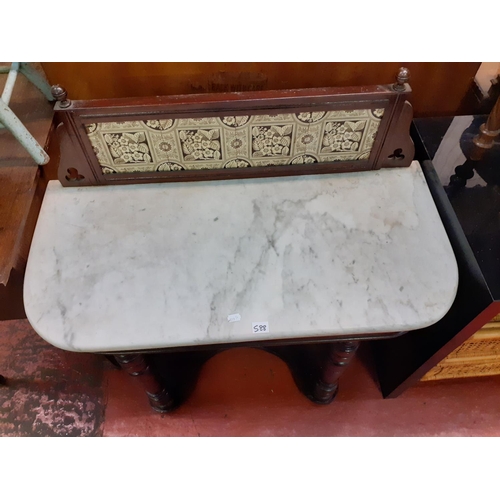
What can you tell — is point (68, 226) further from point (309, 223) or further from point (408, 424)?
point (408, 424)

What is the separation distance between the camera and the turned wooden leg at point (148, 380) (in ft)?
3.84

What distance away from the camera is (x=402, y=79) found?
104cm

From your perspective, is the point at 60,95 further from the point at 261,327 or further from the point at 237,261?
the point at 261,327

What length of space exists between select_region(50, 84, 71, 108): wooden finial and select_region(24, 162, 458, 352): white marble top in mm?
253

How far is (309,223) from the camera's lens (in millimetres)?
1163

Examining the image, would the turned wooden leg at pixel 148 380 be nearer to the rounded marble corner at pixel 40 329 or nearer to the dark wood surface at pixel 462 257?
the rounded marble corner at pixel 40 329

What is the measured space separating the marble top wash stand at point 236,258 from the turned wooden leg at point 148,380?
11mm

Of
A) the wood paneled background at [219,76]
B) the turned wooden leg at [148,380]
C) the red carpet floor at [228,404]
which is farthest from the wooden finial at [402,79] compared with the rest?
the red carpet floor at [228,404]

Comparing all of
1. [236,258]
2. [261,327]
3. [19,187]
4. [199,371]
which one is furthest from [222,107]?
[199,371]

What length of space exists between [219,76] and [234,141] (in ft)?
0.63

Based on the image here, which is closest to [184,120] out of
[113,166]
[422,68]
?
[113,166]

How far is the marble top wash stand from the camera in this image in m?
1.02

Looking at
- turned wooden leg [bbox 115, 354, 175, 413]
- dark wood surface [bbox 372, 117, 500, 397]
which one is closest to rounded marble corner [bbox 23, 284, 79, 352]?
turned wooden leg [bbox 115, 354, 175, 413]

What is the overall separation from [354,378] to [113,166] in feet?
3.79
